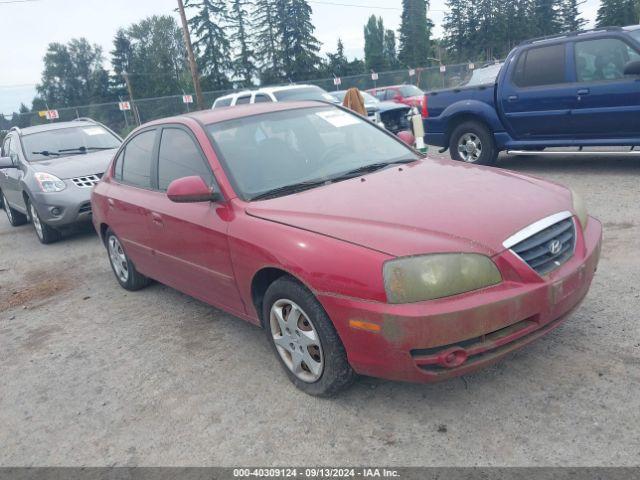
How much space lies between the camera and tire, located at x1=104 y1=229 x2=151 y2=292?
5332 millimetres

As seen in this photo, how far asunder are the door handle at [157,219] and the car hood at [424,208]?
1.12m

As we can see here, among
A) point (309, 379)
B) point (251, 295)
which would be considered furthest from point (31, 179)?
point (309, 379)

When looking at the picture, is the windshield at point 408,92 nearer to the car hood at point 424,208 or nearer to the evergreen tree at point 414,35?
the car hood at point 424,208

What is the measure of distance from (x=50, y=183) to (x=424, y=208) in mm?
6431

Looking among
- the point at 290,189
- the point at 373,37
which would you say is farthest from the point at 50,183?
the point at 373,37

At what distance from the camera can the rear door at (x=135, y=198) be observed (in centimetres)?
457

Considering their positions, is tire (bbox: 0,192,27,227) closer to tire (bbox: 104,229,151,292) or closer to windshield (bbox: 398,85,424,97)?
tire (bbox: 104,229,151,292)

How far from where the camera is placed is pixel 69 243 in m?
8.16

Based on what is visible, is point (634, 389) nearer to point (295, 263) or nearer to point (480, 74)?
point (295, 263)

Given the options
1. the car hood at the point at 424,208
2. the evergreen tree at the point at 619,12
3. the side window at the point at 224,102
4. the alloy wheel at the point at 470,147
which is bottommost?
the alloy wheel at the point at 470,147

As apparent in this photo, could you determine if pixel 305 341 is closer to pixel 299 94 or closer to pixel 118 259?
pixel 118 259

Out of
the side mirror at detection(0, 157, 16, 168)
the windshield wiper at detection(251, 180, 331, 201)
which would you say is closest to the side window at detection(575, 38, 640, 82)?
the windshield wiper at detection(251, 180, 331, 201)

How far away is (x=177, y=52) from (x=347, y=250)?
81.0m

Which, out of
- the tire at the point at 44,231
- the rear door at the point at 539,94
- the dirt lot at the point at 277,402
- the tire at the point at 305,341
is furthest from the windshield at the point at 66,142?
the tire at the point at 305,341
